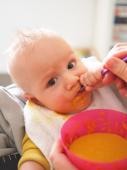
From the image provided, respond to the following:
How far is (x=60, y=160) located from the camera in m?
0.67

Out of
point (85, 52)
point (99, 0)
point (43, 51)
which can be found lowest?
point (85, 52)

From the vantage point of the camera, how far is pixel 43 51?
79 centimetres

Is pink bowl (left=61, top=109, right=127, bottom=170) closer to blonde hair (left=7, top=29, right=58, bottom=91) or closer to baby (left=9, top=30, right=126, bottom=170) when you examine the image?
baby (left=9, top=30, right=126, bottom=170)

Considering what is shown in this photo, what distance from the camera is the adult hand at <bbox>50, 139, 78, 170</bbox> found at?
66cm

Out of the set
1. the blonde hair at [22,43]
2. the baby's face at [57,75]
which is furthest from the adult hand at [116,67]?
the blonde hair at [22,43]

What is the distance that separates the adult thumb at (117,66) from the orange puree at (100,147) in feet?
0.46

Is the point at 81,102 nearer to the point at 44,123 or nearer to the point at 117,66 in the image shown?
the point at 44,123

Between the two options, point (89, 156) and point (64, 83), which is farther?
point (64, 83)

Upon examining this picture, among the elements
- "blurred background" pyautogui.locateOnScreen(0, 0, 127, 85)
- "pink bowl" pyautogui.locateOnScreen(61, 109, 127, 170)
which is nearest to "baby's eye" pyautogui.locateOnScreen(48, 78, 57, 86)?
"pink bowl" pyautogui.locateOnScreen(61, 109, 127, 170)

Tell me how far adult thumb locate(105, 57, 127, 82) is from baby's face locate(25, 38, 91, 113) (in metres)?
0.14

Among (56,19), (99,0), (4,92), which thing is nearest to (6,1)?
(56,19)

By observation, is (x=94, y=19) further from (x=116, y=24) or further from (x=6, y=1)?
(x=6, y=1)

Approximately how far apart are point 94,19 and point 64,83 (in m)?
1.73

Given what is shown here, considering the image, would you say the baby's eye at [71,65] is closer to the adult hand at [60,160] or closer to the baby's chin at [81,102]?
the baby's chin at [81,102]
